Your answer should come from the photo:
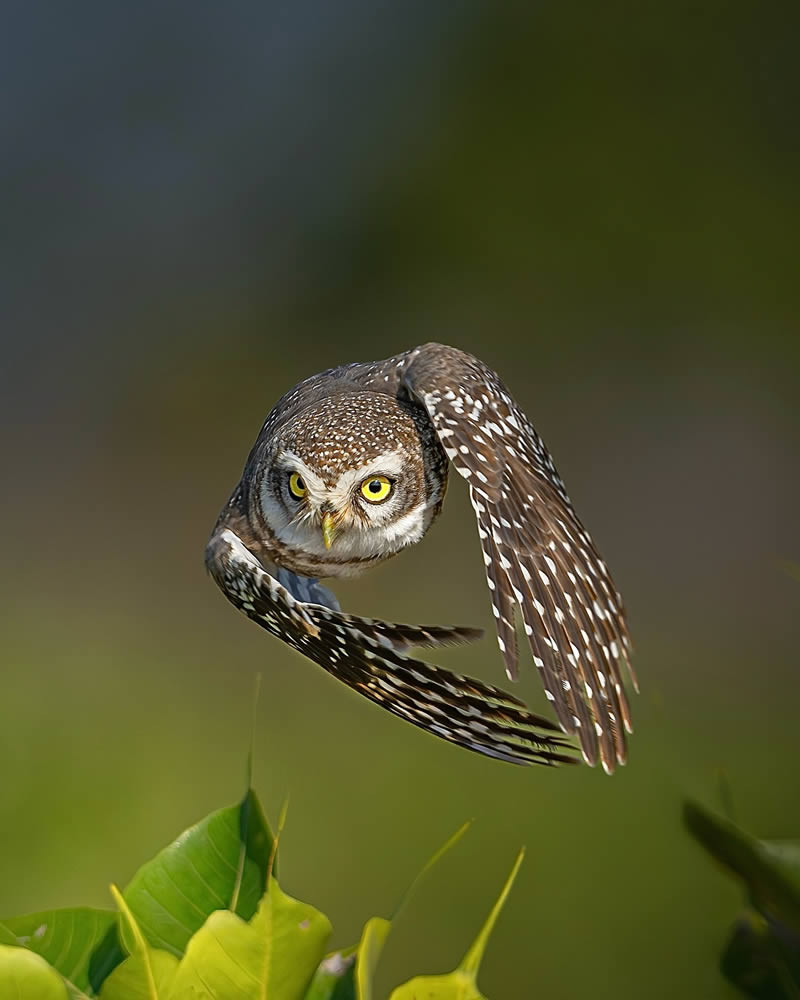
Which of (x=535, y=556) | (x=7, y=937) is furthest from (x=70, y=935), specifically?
(x=535, y=556)

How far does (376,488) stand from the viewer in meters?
1.09

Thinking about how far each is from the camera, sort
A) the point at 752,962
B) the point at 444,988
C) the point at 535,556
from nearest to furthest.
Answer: the point at 444,988, the point at 752,962, the point at 535,556

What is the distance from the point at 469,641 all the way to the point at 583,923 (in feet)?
6.51

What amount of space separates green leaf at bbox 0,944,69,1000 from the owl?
0.86 ft

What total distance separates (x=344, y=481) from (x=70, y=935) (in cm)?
63

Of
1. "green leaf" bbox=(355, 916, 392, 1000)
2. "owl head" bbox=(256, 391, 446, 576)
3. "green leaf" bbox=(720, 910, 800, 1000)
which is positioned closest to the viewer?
"green leaf" bbox=(355, 916, 392, 1000)

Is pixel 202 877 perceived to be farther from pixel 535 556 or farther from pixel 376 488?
pixel 376 488

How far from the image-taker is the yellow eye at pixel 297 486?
1076 millimetres

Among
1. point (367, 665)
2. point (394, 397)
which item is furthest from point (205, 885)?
point (394, 397)

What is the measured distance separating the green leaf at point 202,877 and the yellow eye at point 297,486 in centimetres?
59

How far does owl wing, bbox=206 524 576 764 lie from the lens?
590mm

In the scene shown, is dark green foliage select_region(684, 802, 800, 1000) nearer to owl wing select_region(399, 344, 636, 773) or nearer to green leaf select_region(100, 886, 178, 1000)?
owl wing select_region(399, 344, 636, 773)

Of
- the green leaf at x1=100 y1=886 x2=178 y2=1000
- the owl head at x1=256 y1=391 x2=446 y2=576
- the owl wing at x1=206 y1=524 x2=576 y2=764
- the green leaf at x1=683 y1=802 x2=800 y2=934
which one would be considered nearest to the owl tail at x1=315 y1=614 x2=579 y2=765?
Result: the owl wing at x1=206 y1=524 x2=576 y2=764

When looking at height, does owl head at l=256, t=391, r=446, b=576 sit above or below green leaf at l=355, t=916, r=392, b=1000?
above
